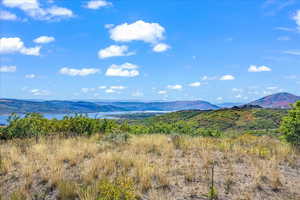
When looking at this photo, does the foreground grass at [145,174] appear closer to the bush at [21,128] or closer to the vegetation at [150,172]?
the vegetation at [150,172]

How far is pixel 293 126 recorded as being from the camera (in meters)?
11.4

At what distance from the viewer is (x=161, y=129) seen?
1925 centimetres

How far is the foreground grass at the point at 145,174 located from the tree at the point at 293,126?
6.78 ft

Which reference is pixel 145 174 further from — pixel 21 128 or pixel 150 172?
pixel 21 128

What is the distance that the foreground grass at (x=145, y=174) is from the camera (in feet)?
18.8

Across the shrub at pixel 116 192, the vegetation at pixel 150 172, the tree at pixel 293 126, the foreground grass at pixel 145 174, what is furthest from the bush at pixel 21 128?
the tree at pixel 293 126

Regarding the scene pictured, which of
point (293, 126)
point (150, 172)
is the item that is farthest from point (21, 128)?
point (293, 126)

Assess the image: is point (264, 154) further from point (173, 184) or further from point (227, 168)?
point (173, 184)

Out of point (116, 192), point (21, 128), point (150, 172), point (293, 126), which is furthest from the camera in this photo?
point (21, 128)

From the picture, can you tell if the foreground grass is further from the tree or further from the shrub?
the tree

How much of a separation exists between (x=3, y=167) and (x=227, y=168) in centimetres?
624

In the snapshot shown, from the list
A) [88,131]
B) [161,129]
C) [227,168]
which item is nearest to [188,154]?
[227,168]

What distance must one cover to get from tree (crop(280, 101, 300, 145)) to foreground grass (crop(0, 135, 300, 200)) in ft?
6.78

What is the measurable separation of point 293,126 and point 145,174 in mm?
8058
